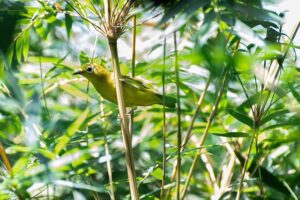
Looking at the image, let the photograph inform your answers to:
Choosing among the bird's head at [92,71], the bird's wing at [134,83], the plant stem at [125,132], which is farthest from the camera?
the bird's head at [92,71]

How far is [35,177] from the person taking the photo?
118cm

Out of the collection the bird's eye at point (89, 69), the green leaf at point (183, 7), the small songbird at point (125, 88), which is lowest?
the small songbird at point (125, 88)

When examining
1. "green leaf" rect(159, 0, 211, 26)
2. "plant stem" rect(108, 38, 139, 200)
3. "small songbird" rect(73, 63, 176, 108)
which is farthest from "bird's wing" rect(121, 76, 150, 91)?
"green leaf" rect(159, 0, 211, 26)

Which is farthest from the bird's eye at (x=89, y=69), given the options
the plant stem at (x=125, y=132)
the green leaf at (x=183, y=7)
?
the green leaf at (x=183, y=7)

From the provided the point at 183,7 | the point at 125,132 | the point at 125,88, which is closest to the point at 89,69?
the point at 125,88

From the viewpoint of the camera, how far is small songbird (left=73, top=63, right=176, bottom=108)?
1.98 m

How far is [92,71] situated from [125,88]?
177 millimetres

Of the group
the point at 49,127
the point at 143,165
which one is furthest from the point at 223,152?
the point at 49,127

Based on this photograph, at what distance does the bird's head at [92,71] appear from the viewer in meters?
2.14

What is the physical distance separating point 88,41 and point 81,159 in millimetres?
1583

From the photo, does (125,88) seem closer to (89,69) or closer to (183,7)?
(89,69)

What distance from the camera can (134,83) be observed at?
1.92 m

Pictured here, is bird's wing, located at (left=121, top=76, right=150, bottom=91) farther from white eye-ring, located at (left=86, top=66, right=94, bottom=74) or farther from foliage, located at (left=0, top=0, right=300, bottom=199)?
white eye-ring, located at (left=86, top=66, right=94, bottom=74)

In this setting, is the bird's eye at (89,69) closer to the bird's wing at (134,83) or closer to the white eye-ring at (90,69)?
the white eye-ring at (90,69)
